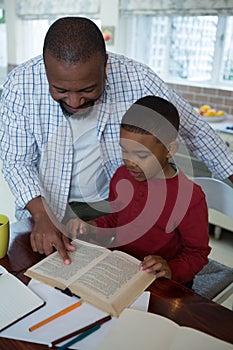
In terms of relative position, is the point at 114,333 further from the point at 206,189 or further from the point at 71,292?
the point at 206,189

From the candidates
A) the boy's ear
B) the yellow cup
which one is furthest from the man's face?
the yellow cup

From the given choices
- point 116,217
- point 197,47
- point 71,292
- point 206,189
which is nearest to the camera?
point 71,292

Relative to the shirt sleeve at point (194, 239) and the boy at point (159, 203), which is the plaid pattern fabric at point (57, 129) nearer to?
the boy at point (159, 203)

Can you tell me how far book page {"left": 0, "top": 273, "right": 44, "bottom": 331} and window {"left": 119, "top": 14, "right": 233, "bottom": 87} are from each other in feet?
9.97

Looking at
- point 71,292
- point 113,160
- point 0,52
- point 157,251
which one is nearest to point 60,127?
point 113,160

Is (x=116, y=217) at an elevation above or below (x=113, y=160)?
below

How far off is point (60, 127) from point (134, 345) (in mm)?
847

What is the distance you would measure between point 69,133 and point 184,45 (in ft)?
8.68

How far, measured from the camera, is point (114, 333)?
81 cm

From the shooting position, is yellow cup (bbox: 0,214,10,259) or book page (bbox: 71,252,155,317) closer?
book page (bbox: 71,252,155,317)

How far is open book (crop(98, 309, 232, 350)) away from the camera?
0.77m

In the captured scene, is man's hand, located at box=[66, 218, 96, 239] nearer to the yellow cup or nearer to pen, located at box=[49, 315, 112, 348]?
the yellow cup

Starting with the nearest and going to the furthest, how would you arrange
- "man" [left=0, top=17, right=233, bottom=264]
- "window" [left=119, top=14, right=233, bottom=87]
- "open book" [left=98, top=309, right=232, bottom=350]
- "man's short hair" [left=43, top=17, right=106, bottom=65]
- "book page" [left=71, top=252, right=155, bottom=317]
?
"open book" [left=98, top=309, right=232, bottom=350] → "book page" [left=71, top=252, right=155, bottom=317] → "man's short hair" [left=43, top=17, right=106, bottom=65] → "man" [left=0, top=17, right=233, bottom=264] → "window" [left=119, top=14, right=233, bottom=87]

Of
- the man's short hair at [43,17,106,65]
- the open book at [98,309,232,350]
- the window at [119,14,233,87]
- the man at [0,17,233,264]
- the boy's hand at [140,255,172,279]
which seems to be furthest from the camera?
the window at [119,14,233,87]
